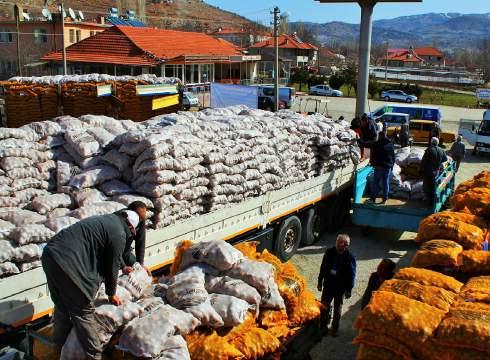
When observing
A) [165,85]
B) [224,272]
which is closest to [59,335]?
[224,272]

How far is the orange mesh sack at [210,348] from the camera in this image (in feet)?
14.0

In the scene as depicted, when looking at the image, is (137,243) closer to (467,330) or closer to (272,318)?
(272,318)

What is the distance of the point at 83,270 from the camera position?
436cm

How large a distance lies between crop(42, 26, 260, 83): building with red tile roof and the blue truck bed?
26.2 metres

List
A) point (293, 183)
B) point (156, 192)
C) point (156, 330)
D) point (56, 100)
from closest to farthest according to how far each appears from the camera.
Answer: point (156, 330) → point (156, 192) → point (293, 183) → point (56, 100)

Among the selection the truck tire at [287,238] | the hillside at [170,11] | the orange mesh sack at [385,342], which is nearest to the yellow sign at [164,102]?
the truck tire at [287,238]

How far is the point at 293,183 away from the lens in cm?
967

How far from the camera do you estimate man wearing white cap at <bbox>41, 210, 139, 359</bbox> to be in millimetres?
4254

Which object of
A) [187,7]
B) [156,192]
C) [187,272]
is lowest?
[187,272]

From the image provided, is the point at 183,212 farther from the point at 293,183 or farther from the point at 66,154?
the point at 293,183

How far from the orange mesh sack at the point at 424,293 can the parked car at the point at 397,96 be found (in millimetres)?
43444

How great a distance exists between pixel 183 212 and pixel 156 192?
61 centimetres

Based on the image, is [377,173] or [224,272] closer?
[224,272]

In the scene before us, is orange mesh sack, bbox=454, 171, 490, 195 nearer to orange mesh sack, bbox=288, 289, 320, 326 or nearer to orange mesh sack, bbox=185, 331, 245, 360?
orange mesh sack, bbox=288, 289, 320, 326
